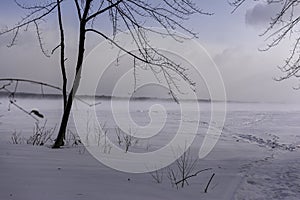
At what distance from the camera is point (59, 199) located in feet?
12.6

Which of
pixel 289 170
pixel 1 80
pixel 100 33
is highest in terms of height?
pixel 100 33

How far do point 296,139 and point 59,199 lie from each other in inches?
603

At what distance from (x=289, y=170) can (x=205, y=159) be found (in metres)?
A: 1.86

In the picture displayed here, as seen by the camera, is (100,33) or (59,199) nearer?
(59,199)

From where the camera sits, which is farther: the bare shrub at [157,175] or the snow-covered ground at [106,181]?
the bare shrub at [157,175]

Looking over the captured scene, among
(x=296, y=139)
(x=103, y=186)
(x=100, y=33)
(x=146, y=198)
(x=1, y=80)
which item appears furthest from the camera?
(x=296, y=139)

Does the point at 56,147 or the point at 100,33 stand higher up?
the point at 100,33

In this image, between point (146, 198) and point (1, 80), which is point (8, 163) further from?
point (1, 80)

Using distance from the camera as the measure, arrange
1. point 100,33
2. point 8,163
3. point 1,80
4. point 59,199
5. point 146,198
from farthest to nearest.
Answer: point 100,33 < point 8,163 < point 146,198 < point 59,199 < point 1,80

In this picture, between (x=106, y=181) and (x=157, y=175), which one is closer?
(x=106, y=181)

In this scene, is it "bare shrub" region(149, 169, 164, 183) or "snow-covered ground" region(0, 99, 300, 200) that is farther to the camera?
"bare shrub" region(149, 169, 164, 183)

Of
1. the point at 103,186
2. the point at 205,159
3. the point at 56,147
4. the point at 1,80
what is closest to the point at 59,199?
the point at 103,186

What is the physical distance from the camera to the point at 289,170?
7.91 metres

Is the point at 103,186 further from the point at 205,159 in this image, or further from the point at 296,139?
the point at 296,139
